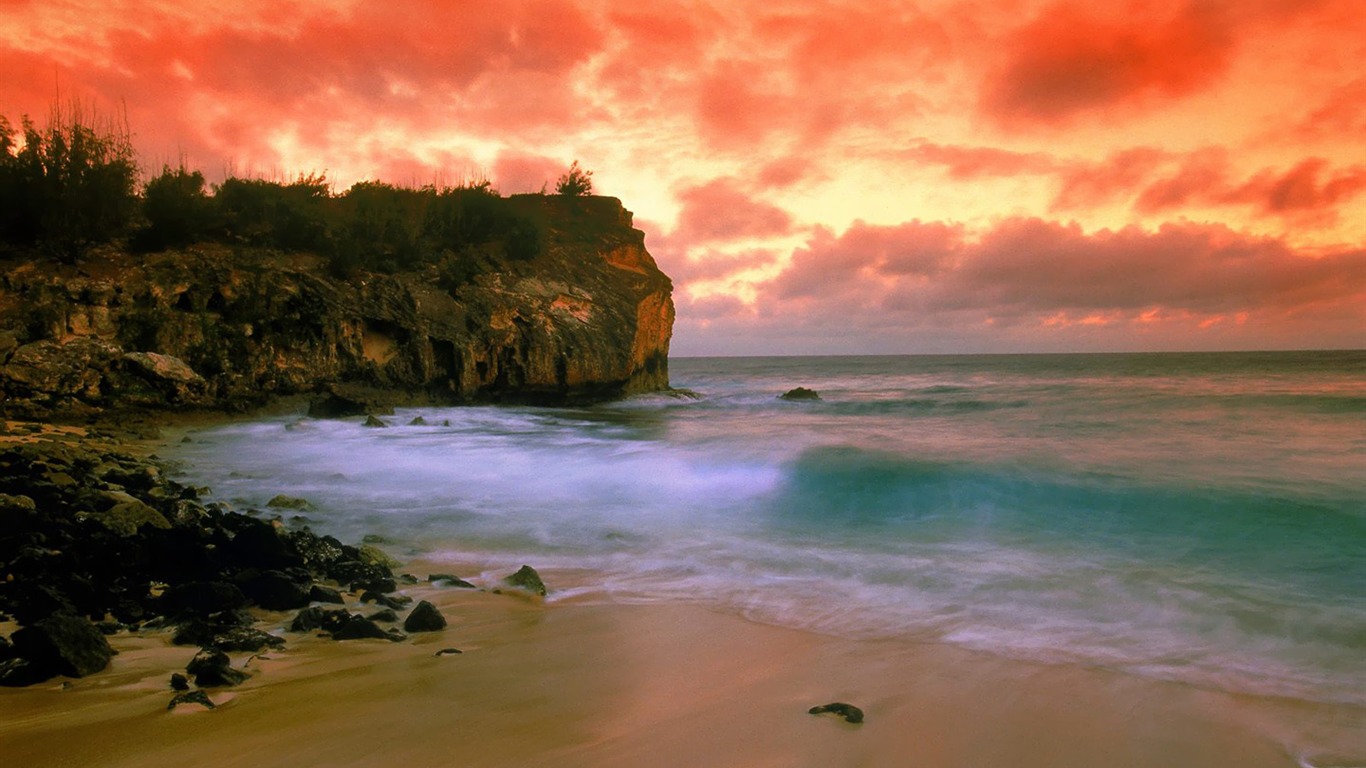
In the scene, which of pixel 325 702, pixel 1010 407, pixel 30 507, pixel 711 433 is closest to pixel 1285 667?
pixel 325 702

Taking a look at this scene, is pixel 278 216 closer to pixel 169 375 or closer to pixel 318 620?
pixel 169 375

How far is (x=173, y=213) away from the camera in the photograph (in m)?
14.7

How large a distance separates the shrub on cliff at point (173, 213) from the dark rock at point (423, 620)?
1416cm

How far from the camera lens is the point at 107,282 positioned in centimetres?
1296

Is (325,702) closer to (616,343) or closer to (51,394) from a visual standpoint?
(51,394)

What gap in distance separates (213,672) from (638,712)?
1.67m

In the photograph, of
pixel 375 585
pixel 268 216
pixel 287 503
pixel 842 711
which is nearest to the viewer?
pixel 842 711

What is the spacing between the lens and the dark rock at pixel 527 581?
15.7 feet

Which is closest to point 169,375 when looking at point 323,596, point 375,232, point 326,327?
point 326,327

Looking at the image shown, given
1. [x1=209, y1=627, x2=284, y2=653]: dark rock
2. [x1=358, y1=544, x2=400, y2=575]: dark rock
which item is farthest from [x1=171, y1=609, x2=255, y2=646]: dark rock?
[x1=358, y1=544, x2=400, y2=575]: dark rock

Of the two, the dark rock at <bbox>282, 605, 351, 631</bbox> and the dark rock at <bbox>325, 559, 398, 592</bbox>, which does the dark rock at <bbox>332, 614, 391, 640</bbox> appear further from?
the dark rock at <bbox>325, 559, 398, 592</bbox>

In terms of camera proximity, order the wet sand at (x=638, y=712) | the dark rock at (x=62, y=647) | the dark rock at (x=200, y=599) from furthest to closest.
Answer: the dark rock at (x=200, y=599) < the dark rock at (x=62, y=647) < the wet sand at (x=638, y=712)

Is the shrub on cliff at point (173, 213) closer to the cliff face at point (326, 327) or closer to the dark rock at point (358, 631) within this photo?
the cliff face at point (326, 327)

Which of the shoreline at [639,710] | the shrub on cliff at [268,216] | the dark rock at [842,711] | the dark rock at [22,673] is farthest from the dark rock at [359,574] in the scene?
the shrub on cliff at [268,216]
